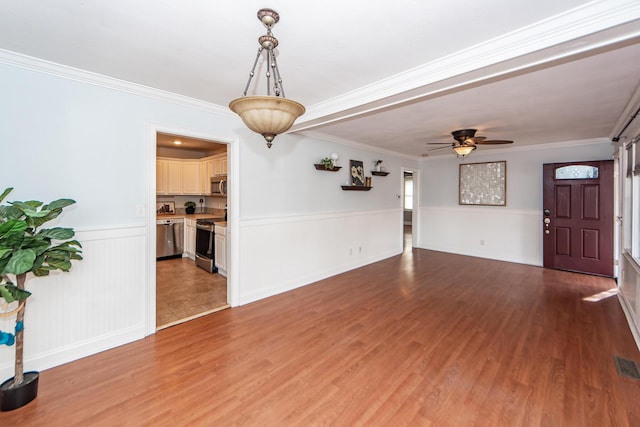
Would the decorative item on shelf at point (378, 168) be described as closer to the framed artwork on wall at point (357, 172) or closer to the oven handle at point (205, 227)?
the framed artwork on wall at point (357, 172)

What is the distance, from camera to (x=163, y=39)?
73.6 inches

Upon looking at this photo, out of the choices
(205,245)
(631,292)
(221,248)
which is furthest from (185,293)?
(631,292)

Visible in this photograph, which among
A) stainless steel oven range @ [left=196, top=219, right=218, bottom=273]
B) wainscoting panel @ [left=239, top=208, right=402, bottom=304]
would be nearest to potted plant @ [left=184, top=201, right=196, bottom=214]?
stainless steel oven range @ [left=196, top=219, right=218, bottom=273]

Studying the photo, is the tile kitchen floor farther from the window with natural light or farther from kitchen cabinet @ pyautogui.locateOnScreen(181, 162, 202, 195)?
the window with natural light

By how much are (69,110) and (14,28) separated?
668 millimetres

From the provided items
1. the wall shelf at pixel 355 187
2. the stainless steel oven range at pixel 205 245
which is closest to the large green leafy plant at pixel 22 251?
the stainless steel oven range at pixel 205 245

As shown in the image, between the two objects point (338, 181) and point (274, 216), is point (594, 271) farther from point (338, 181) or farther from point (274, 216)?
point (274, 216)

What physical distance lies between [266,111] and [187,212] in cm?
574

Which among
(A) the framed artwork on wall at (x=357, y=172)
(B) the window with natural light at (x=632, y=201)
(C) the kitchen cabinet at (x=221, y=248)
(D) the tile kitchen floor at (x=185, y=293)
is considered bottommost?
(D) the tile kitchen floor at (x=185, y=293)

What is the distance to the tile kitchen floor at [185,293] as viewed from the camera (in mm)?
3260

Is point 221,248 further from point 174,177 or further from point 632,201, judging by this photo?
point 632,201

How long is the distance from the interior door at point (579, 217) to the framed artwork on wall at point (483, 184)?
778 millimetres

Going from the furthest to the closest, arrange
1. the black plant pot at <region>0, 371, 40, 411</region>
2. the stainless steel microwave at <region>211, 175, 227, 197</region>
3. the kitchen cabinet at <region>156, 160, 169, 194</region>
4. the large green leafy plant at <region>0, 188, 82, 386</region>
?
the kitchen cabinet at <region>156, 160, 169, 194</region>
the stainless steel microwave at <region>211, 175, 227, 197</region>
the black plant pot at <region>0, 371, 40, 411</region>
the large green leafy plant at <region>0, 188, 82, 386</region>

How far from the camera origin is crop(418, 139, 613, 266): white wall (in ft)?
17.7
